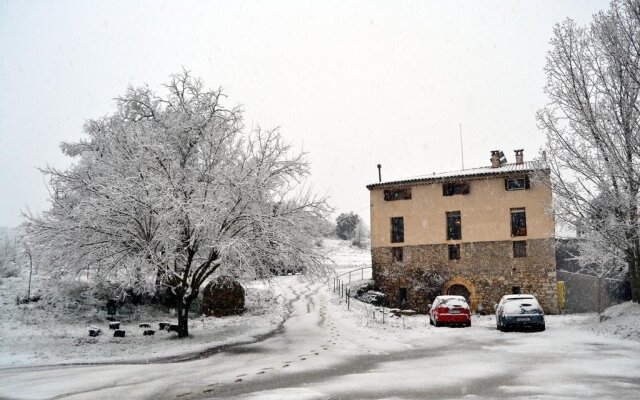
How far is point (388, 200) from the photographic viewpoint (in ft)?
108

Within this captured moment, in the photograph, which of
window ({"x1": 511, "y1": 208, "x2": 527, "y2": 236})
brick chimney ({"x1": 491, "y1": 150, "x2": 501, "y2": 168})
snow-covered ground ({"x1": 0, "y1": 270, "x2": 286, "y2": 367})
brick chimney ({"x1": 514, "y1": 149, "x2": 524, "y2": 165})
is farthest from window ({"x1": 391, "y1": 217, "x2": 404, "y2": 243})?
snow-covered ground ({"x1": 0, "y1": 270, "x2": 286, "y2": 367})

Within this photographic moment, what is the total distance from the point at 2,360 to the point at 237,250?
6808 millimetres

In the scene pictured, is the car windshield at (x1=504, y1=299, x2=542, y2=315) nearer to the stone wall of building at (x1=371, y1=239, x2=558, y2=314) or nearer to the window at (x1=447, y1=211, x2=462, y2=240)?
the stone wall of building at (x1=371, y1=239, x2=558, y2=314)

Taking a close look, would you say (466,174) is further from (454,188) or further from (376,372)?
(376,372)

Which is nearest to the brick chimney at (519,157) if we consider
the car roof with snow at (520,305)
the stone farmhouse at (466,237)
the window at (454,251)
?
the stone farmhouse at (466,237)

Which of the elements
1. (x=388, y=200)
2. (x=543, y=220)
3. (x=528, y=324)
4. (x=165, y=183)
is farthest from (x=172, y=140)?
(x=543, y=220)

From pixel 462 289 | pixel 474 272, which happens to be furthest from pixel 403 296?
pixel 474 272

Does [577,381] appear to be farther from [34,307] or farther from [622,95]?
[34,307]

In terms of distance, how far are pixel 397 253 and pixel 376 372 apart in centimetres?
2311

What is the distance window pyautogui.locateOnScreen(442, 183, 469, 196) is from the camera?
31.2 metres

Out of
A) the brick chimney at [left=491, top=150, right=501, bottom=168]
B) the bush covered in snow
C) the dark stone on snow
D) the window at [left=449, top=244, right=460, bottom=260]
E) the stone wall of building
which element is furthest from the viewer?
the brick chimney at [left=491, top=150, right=501, bottom=168]

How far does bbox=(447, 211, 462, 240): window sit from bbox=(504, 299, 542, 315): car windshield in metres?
13.5

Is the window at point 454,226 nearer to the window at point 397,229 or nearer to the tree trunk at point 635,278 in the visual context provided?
the window at point 397,229

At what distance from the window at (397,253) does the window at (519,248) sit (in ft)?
24.0
